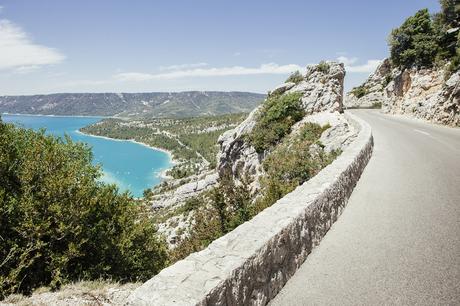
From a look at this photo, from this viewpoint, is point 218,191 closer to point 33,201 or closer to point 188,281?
point 33,201

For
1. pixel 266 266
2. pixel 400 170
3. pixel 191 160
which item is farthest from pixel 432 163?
pixel 191 160

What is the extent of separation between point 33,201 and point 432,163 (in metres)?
15.5

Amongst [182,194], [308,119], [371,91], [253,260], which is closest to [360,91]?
[371,91]

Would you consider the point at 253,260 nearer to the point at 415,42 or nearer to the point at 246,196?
the point at 246,196

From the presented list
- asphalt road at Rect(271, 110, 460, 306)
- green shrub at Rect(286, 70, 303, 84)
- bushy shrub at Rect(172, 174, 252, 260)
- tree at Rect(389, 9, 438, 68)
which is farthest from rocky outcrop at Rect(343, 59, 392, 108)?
asphalt road at Rect(271, 110, 460, 306)

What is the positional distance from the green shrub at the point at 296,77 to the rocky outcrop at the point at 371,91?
3845cm

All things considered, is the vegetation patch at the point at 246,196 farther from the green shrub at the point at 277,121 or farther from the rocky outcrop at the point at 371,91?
the rocky outcrop at the point at 371,91

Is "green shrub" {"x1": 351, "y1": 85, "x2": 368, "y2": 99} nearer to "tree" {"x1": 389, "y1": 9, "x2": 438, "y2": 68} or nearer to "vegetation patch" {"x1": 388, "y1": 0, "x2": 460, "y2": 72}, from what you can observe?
"tree" {"x1": 389, "y1": 9, "x2": 438, "y2": 68}

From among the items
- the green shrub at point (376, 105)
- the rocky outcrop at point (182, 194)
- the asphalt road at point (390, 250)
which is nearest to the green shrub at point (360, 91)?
the green shrub at point (376, 105)

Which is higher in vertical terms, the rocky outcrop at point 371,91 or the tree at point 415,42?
the tree at point 415,42

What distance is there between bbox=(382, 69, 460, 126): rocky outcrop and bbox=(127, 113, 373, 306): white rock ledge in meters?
28.2

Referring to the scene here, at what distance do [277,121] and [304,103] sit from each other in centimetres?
326

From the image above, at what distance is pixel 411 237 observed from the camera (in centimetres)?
743

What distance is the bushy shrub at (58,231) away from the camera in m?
10.2
